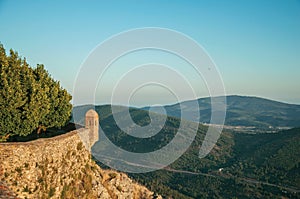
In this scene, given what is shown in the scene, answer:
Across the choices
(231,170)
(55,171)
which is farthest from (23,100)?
(231,170)

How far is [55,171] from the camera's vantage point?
26344 millimetres

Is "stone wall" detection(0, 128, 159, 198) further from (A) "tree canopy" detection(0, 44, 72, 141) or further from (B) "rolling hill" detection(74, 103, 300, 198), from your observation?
(B) "rolling hill" detection(74, 103, 300, 198)

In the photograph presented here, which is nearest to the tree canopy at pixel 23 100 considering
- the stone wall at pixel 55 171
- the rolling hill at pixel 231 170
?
the stone wall at pixel 55 171

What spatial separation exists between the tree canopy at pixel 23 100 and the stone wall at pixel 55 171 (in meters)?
3.66

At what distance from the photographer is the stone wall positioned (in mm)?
21500

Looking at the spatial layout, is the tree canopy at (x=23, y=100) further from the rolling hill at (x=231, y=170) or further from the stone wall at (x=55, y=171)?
the rolling hill at (x=231, y=170)

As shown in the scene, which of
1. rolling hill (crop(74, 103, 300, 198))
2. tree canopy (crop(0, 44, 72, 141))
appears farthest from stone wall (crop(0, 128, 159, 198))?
rolling hill (crop(74, 103, 300, 198))

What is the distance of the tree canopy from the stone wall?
3665 millimetres

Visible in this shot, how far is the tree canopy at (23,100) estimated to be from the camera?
2727 centimetres

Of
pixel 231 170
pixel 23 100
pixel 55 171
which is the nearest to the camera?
pixel 55 171

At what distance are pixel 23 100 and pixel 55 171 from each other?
25.7ft

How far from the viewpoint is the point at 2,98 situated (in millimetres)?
26891

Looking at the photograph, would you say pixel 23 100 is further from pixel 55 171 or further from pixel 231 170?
pixel 231 170

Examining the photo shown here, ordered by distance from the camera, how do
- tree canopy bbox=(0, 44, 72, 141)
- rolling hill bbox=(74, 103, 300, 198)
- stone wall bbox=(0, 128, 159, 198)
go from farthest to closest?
rolling hill bbox=(74, 103, 300, 198) → tree canopy bbox=(0, 44, 72, 141) → stone wall bbox=(0, 128, 159, 198)
